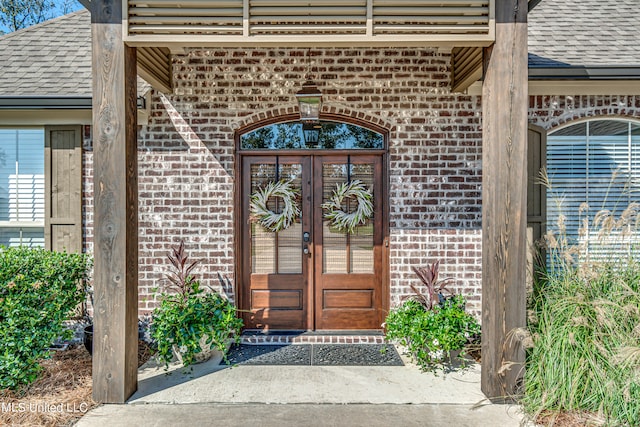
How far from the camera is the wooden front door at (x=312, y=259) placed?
5.12m

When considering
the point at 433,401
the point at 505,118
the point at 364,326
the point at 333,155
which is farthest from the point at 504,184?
the point at 364,326

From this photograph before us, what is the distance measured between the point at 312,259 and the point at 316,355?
3.75 feet

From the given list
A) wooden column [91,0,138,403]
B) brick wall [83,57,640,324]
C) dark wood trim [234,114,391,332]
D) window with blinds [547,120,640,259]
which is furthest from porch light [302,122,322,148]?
window with blinds [547,120,640,259]

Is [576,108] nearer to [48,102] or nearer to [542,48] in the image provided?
[542,48]

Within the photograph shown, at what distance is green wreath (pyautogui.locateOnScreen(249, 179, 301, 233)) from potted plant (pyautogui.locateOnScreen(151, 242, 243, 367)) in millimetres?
1141

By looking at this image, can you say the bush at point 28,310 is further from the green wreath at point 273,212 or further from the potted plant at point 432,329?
the potted plant at point 432,329

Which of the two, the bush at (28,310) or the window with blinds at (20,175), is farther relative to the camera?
the window with blinds at (20,175)

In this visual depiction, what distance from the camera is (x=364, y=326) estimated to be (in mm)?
5117

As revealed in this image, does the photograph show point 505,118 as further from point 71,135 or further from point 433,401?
point 71,135

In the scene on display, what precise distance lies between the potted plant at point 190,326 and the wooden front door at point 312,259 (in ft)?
2.71

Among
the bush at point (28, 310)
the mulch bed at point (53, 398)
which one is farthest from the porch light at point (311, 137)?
the mulch bed at point (53, 398)

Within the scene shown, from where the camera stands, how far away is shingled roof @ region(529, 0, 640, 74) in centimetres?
458

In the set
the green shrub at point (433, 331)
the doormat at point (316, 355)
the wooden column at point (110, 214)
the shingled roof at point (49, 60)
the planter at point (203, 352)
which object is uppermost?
the shingled roof at point (49, 60)

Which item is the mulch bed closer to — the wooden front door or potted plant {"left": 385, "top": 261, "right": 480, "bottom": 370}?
the wooden front door
